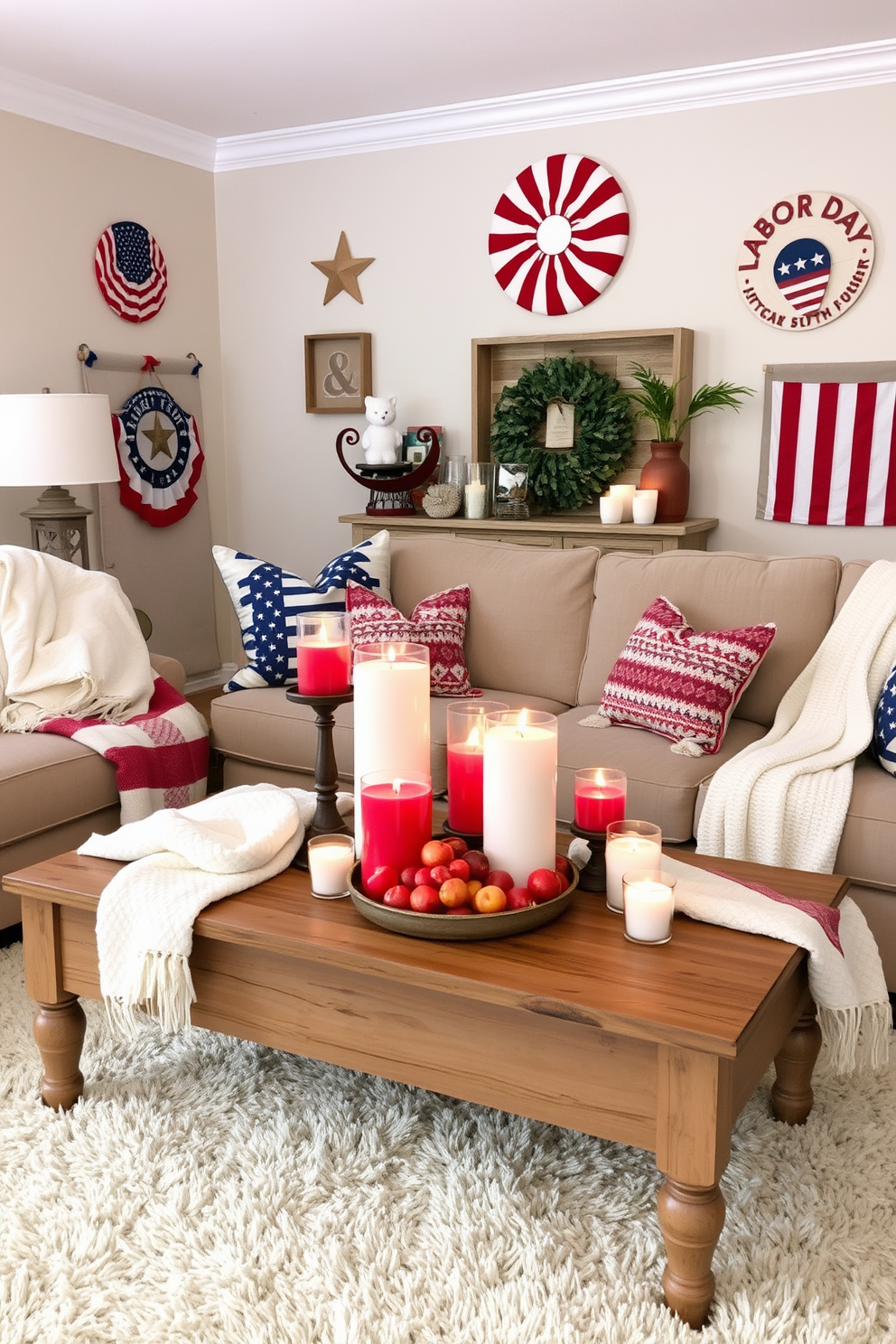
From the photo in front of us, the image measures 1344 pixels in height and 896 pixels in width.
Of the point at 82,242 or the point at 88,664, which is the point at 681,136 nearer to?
the point at 82,242

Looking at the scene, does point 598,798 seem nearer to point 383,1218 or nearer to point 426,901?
point 426,901

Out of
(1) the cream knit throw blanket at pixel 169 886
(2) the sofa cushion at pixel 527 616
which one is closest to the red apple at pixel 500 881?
(1) the cream knit throw blanket at pixel 169 886

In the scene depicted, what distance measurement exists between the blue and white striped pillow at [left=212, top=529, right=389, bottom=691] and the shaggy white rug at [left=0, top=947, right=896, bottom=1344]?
1.41 metres

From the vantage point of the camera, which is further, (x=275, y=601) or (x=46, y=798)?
(x=275, y=601)

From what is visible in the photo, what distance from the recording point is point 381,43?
12.7ft

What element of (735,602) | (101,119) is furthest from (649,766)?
(101,119)

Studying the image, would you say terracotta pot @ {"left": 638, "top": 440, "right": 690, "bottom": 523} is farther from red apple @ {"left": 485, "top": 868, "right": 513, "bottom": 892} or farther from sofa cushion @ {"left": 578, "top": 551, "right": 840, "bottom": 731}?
red apple @ {"left": 485, "top": 868, "right": 513, "bottom": 892}

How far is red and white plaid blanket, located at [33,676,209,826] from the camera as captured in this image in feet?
9.82

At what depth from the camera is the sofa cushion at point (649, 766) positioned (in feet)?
8.48

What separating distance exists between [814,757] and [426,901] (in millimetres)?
1219

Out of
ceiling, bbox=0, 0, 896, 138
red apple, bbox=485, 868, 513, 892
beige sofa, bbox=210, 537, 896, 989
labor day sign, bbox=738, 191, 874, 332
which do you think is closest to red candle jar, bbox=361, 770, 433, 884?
red apple, bbox=485, 868, 513, 892

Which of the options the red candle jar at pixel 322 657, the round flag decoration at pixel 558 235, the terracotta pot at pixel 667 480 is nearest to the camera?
the red candle jar at pixel 322 657

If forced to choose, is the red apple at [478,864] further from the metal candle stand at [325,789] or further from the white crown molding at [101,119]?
the white crown molding at [101,119]

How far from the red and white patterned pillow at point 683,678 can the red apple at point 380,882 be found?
115 centimetres
